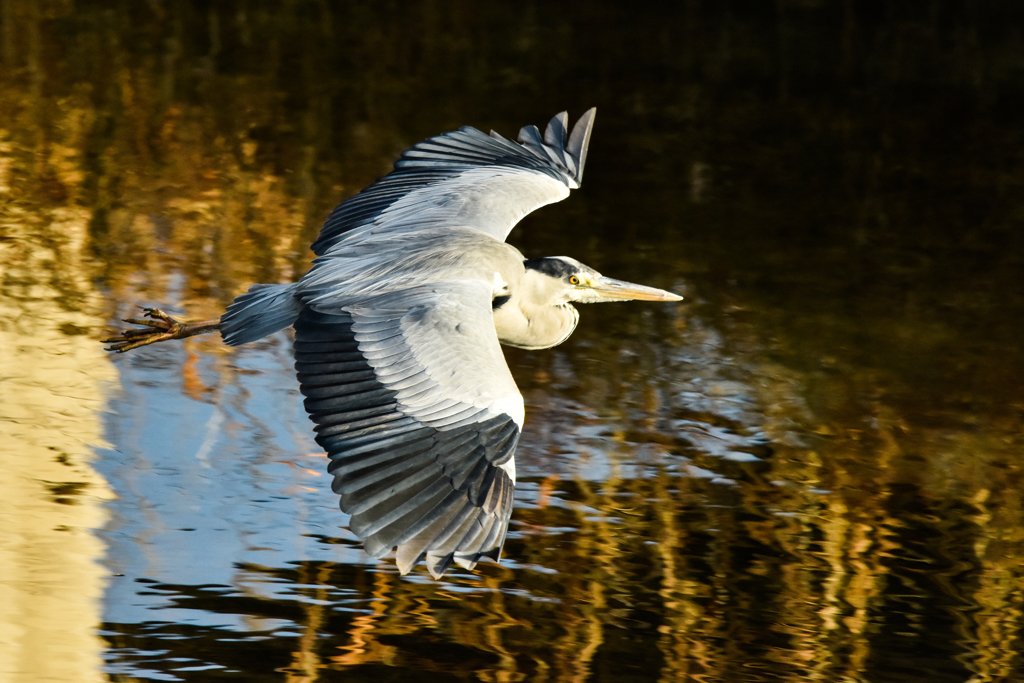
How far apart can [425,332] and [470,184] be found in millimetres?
1666

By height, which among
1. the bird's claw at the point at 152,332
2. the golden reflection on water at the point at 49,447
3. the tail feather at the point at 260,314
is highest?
the tail feather at the point at 260,314

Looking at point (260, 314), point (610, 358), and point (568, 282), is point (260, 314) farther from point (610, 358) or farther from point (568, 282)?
point (610, 358)

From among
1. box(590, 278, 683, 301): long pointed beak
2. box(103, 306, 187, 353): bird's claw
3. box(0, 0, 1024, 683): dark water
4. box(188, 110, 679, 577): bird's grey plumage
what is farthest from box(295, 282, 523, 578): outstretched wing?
box(103, 306, 187, 353): bird's claw

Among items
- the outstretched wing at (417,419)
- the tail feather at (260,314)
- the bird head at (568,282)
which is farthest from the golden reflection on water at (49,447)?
the bird head at (568,282)

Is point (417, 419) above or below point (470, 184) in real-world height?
below

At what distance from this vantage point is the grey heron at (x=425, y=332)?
3629 millimetres

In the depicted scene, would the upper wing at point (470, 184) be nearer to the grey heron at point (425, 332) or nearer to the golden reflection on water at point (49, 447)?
the grey heron at point (425, 332)

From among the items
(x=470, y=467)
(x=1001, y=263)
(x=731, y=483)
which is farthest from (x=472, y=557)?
(x=1001, y=263)

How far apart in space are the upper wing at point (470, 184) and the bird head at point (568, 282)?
0.69 feet

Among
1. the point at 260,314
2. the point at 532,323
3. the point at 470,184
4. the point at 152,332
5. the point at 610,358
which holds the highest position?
the point at 470,184

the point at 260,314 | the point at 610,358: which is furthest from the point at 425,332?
the point at 610,358

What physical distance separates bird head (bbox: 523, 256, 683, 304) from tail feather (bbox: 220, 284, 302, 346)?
1065 mm

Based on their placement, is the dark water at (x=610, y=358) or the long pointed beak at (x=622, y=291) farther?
the long pointed beak at (x=622, y=291)

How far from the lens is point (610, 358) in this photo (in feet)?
23.1
